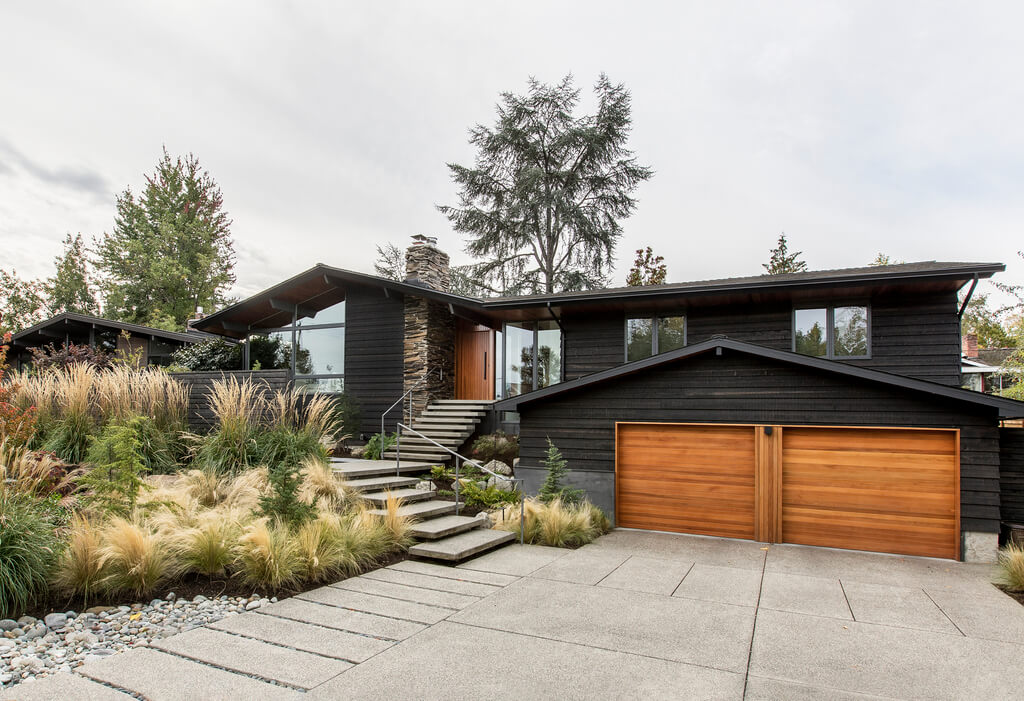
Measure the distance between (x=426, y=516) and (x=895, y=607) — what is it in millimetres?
5065

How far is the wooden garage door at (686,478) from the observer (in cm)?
795

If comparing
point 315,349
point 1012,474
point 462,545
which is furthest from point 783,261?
point 462,545

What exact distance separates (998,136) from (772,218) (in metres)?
7.24

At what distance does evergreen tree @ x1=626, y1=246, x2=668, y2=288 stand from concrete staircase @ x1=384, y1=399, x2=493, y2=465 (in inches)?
445

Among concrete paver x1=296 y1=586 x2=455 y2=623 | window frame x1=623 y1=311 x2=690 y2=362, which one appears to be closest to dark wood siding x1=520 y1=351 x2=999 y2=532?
window frame x1=623 y1=311 x2=690 y2=362

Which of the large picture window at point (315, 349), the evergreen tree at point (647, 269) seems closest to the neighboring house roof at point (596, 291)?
the large picture window at point (315, 349)

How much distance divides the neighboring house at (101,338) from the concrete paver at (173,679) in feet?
47.6

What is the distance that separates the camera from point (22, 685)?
125 inches

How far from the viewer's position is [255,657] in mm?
3633

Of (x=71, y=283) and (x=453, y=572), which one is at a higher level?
(x=71, y=283)

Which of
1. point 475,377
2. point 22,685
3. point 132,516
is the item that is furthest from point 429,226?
point 22,685

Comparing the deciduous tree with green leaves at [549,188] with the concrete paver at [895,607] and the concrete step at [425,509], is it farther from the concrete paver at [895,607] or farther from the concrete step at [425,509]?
the concrete paver at [895,607]

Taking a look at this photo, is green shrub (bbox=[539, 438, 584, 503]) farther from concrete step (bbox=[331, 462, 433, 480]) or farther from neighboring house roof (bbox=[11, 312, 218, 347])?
neighboring house roof (bbox=[11, 312, 218, 347])

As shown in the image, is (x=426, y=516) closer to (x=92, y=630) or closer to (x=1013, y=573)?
(x=92, y=630)
